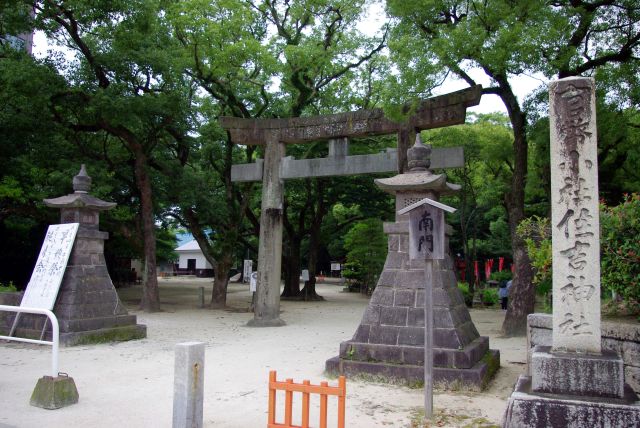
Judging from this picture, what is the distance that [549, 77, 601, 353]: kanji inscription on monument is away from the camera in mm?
4445

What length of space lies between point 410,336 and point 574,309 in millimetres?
3360

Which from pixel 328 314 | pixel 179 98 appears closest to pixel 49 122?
pixel 179 98

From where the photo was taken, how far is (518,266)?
12.2 metres

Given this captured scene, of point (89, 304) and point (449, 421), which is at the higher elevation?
point (89, 304)

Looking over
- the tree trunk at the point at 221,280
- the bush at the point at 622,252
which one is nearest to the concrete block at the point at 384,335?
the bush at the point at 622,252

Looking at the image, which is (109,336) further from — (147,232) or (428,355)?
(428,355)

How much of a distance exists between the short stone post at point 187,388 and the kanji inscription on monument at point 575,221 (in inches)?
133

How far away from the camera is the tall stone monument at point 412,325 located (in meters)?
7.20

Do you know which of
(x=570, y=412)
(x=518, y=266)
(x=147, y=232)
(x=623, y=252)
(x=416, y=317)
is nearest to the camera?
(x=570, y=412)

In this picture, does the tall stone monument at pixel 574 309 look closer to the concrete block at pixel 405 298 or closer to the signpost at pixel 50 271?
the concrete block at pixel 405 298

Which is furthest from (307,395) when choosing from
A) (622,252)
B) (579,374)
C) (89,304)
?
(89,304)

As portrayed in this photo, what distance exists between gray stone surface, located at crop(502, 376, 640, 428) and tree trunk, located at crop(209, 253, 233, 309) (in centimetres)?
1602

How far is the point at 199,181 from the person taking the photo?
18438 millimetres

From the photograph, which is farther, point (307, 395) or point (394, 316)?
point (394, 316)
